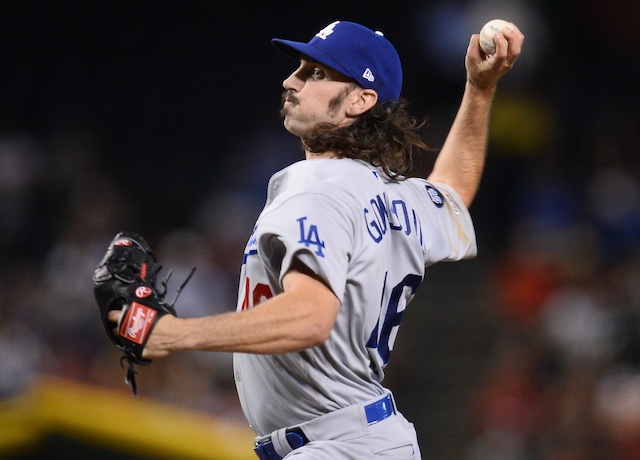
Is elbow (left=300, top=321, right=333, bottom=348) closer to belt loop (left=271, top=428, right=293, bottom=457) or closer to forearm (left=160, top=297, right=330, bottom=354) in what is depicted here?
forearm (left=160, top=297, right=330, bottom=354)

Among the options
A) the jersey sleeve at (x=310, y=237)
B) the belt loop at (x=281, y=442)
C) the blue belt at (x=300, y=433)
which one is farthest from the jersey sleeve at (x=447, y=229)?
the belt loop at (x=281, y=442)

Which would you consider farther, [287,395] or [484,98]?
[484,98]

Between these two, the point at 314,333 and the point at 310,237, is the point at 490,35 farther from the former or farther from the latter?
the point at 314,333

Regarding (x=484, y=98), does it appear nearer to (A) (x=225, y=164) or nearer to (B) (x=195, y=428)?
(B) (x=195, y=428)

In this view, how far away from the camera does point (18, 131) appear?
10.0 meters

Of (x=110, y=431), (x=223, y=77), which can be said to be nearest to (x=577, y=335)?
(x=110, y=431)

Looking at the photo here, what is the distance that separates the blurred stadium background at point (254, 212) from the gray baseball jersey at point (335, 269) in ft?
9.57

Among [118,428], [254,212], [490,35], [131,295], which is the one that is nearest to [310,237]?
[131,295]

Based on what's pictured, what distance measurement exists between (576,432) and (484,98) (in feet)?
10.6

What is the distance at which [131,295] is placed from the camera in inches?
94.4

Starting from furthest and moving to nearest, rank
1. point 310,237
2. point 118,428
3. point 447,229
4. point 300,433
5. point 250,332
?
point 118,428
point 447,229
point 300,433
point 310,237
point 250,332

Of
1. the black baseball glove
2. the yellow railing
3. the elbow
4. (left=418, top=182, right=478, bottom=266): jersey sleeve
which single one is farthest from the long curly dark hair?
the yellow railing

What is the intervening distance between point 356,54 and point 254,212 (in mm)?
5953

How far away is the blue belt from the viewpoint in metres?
2.72
